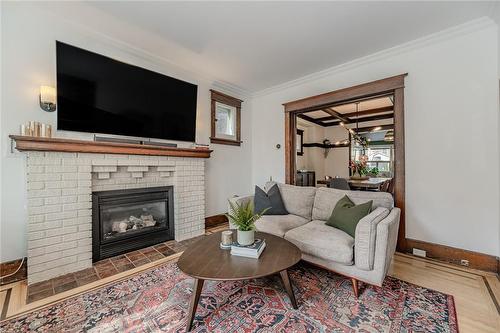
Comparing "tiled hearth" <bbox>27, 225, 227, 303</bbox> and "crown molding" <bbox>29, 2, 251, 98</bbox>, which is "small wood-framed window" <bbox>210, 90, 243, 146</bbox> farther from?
"tiled hearth" <bbox>27, 225, 227, 303</bbox>

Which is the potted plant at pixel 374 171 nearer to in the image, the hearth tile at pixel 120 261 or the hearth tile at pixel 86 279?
the hearth tile at pixel 120 261

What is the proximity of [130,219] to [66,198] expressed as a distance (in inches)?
34.7

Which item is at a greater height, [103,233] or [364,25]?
[364,25]

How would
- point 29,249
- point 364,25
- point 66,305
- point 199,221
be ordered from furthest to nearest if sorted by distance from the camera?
1. point 199,221
2. point 364,25
3. point 29,249
4. point 66,305

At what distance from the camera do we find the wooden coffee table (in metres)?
1.47

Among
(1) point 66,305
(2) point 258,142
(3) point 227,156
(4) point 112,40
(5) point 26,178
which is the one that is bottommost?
(1) point 66,305

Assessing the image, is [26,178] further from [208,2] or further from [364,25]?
[364,25]

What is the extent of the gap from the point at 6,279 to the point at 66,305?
36.9 inches

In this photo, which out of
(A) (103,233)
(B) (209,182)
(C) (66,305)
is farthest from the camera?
(B) (209,182)

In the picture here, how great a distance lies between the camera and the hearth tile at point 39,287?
6.41ft

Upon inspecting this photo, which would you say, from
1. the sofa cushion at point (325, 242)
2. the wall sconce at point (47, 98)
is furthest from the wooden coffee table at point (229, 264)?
the wall sconce at point (47, 98)

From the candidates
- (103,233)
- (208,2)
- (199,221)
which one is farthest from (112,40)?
(199,221)

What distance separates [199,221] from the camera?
11.5 feet

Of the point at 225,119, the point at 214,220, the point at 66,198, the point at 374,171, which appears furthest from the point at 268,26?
the point at 374,171
